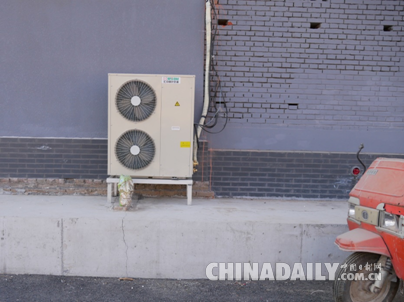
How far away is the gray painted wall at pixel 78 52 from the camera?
580 centimetres

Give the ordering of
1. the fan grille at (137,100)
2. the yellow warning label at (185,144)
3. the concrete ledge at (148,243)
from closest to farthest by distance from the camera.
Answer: the concrete ledge at (148,243) < the fan grille at (137,100) < the yellow warning label at (185,144)

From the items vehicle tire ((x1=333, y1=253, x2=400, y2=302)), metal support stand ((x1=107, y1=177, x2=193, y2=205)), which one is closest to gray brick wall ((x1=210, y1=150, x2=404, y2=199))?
metal support stand ((x1=107, y1=177, x2=193, y2=205))

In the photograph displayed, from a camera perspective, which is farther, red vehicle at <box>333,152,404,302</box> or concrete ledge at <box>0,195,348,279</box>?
concrete ledge at <box>0,195,348,279</box>

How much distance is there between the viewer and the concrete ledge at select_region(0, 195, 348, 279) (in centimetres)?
449

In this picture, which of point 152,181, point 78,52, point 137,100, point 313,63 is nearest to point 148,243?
point 152,181

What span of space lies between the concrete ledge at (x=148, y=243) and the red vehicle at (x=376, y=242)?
3.79 feet

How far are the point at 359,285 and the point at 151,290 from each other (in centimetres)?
211

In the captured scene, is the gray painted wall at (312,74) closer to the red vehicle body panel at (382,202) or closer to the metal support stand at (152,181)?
the metal support stand at (152,181)

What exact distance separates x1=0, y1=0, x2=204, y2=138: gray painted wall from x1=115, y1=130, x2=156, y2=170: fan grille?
39.0 inches

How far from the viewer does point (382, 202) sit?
3287mm

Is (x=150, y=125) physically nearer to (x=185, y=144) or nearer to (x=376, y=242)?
(x=185, y=144)

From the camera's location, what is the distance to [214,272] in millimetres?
4504

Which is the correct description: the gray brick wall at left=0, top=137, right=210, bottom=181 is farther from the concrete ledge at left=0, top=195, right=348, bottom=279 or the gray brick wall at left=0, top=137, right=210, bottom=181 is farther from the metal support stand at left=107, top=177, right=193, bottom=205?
the concrete ledge at left=0, top=195, right=348, bottom=279

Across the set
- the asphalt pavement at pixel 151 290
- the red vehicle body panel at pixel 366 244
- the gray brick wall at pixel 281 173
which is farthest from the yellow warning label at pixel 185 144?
the red vehicle body panel at pixel 366 244
